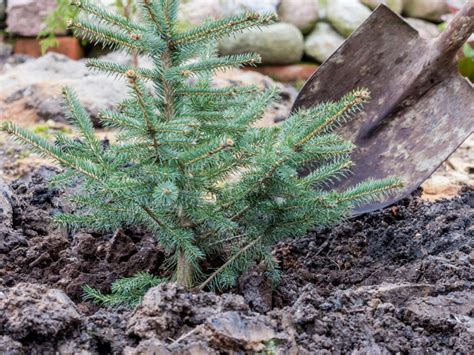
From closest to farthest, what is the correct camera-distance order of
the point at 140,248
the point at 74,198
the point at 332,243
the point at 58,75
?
the point at 74,198 → the point at 140,248 → the point at 332,243 → the point at 58,75

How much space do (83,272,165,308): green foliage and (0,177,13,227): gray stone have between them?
0.63 meters

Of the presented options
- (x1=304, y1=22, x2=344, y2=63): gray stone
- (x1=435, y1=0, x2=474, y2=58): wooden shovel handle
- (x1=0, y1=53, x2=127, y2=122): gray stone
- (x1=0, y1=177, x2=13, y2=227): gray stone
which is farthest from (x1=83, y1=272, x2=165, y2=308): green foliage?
(x1=304, y1=22, x2=344, y2=63): gray stone

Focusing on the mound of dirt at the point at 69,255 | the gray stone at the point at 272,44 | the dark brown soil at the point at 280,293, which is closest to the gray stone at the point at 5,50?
the gray stone at the point at 272,44

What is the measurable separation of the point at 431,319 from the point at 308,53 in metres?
7.64

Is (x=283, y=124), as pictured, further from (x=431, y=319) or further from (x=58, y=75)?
(x=58, y=75)

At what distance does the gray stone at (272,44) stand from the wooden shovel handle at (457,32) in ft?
18.5

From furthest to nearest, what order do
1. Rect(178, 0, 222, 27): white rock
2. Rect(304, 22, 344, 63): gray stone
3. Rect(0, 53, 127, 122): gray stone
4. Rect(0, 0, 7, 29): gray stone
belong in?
Rect(304, 22, 344, 63): gray stone, Rect(0, 0, 7, 29): gray stone, Rect(178, 0, 222, 27): white rock, Rect(0, 53, 127, 122): gray stone

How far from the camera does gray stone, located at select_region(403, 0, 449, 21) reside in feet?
31.5

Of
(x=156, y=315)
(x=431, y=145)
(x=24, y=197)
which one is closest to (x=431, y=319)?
(x=156, y=315)

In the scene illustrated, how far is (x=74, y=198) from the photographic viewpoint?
6.89 feet

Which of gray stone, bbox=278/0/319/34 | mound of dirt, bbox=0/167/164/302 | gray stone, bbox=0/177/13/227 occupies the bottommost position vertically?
mound of dirt, bbox=0/167/164/302

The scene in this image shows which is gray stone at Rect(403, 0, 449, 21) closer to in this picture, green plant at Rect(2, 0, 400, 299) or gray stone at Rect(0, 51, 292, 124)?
gray stone at Rect(0, 51, 292, 124)

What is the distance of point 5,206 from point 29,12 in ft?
20.5

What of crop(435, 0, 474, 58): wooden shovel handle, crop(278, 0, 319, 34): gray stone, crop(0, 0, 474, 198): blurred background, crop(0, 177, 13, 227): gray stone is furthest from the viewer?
crop(278, 0, 319, 34): gray stone
